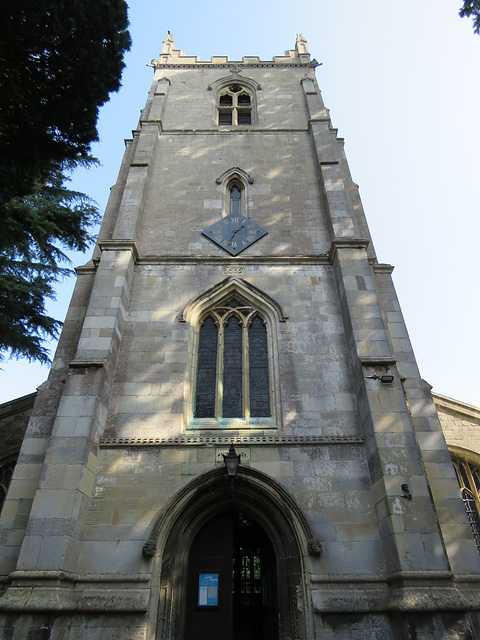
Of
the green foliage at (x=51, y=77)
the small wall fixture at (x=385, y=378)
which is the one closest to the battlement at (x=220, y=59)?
the green foliage at (x=51, y=77)

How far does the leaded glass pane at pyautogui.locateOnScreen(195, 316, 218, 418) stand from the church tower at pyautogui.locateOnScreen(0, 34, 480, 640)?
Answer: 0.15 feet

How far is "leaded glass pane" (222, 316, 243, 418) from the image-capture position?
8828 mm

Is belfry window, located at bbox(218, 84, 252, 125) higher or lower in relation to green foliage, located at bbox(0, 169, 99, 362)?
higher

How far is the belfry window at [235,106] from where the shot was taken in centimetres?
1620

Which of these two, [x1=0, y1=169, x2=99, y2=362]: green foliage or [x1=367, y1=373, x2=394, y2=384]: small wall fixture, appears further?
[x1=0, y1=169, x2=99, y2=362]: green foliage

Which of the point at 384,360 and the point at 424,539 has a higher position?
the point at 384,360

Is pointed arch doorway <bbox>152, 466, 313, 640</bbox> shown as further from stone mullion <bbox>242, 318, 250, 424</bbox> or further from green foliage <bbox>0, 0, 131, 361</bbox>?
green foliage <bbox>0, 0, 131, 361</bbox>

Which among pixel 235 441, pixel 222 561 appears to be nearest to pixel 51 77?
pixel 235 441

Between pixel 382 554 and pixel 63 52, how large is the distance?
33.5 ft

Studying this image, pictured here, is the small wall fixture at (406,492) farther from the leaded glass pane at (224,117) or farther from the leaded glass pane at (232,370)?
the leaded glass pane at (224,117)

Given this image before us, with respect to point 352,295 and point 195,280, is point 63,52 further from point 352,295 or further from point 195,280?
point 352,295

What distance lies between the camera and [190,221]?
39.1 feet

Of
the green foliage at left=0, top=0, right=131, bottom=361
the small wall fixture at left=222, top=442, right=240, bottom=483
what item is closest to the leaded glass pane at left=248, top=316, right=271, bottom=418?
the small wall fixture at left=222, top=442, right=240, bottom=483

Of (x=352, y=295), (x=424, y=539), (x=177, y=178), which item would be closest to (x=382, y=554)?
(x=424, y=539)
